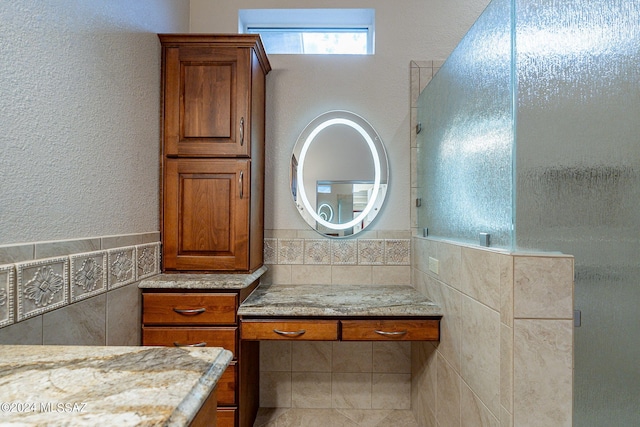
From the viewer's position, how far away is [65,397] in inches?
21.5

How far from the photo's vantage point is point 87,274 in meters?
1.25

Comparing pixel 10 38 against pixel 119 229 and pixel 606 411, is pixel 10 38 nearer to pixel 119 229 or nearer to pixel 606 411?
pixel 119 229

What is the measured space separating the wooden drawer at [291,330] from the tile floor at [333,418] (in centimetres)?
75

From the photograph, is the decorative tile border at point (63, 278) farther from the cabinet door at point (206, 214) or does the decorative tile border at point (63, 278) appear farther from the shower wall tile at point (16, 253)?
the cabinet door at point (206, 214)

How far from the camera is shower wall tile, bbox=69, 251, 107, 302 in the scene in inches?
46.6

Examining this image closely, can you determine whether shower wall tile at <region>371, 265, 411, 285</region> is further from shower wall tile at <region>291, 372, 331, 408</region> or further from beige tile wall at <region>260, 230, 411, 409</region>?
shower wall tile at <region>291, 372, 331, 408</region>

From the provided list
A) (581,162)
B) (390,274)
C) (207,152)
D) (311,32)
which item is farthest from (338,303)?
(311,32)

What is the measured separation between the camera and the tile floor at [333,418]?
6.49 ft

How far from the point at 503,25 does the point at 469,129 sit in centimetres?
39

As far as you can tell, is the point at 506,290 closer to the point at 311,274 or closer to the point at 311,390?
the point at 311,274

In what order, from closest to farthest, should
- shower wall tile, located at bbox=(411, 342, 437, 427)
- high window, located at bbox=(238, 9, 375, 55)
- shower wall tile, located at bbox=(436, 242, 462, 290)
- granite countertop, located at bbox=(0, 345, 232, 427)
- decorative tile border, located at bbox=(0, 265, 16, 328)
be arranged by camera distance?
1. granite countertop, located at bbox=(0, 345, 232, 427)
2. decorative tile border, located at bbox=(0, 265, 16, 328)
3. shower wall tile, located at bbox=(436, 242, 462, 290)
4. shower wall tile, located at bbox=(411, 342, 437, 427)
5. high window, located at bbox=(238, 9, 375, 55)

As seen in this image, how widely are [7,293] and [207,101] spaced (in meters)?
1.21

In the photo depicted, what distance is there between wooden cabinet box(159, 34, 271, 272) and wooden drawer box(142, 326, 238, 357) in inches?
12.4

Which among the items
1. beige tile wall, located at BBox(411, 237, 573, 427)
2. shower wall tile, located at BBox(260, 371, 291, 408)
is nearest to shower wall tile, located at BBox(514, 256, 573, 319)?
beige tile wall, located at BBox(411, 237, 573, 427)
